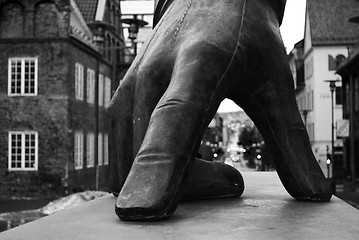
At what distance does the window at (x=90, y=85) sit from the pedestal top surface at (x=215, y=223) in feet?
84.3

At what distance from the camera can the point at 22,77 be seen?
26391mm

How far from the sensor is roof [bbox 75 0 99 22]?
3428 centimetres

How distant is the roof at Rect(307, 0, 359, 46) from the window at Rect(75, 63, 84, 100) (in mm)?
24905

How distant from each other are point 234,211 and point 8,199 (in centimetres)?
2350

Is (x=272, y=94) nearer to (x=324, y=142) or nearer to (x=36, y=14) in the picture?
(x=36, y=14)

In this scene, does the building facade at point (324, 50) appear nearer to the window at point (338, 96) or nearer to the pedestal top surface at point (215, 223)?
the window at point (338, 96)

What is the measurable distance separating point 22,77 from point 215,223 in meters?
23.9

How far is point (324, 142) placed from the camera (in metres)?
48.1

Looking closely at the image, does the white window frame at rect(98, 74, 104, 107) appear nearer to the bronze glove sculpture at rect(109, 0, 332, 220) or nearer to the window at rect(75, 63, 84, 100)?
the window at rect(75, 63, 84, 100)

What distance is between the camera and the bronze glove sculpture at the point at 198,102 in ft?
12.5

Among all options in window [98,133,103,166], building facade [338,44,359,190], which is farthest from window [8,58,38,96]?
building facade [338,44,359,190]

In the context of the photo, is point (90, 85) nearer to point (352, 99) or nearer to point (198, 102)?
point (352, 99)

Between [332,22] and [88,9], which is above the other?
[332,22]

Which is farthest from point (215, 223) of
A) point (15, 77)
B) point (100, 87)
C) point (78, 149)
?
point (100, 87)
